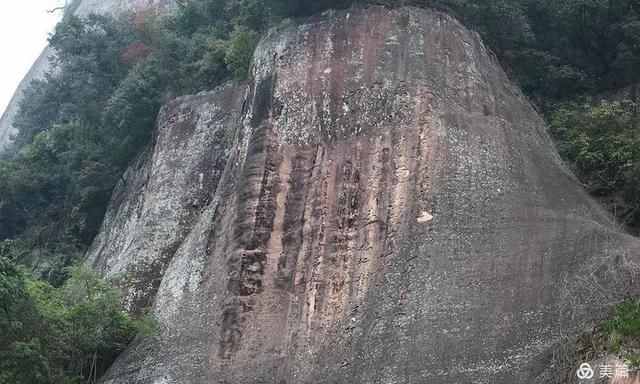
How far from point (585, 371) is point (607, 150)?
8.40m

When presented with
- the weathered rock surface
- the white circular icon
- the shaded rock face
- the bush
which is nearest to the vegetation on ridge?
the bush

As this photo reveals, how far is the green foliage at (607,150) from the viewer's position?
55.1ft

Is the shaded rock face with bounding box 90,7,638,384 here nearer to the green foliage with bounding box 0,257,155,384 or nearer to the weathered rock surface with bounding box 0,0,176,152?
the green foliage with bounding box 0,257,155,384

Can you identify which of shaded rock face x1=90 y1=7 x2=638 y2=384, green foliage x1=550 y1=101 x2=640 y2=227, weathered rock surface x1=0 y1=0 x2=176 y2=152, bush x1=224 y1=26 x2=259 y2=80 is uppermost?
bush x1=224 y1=26 x2=259 y2=80

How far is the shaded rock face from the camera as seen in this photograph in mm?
13555

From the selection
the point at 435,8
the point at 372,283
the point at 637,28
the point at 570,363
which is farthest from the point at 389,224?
the point at 637,28

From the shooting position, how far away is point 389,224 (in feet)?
50.7

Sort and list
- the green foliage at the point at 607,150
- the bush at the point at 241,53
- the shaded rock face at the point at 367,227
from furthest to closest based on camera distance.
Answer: the bush at the point at 241,53 < the green foliage at the point at 607,150 < the shaded rock face at the point at 367,227

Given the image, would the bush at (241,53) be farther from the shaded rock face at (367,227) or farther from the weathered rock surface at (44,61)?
the weathered rock surface at (44,61)

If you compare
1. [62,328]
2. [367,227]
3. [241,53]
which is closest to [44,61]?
[241,53]

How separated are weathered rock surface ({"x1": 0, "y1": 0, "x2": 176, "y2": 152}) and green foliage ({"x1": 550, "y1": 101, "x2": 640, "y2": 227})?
26.8 metres

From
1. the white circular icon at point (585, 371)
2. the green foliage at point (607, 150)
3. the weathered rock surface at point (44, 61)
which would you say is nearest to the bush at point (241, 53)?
the green foliage at point (607, 150)

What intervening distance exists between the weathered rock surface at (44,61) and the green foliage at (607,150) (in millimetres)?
26846

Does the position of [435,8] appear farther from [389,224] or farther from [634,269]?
[634,269]
